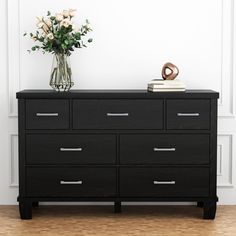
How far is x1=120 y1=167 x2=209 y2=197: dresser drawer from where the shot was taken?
4625mm

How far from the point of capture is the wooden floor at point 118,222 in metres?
4.32

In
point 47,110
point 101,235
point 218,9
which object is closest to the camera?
point 101,235

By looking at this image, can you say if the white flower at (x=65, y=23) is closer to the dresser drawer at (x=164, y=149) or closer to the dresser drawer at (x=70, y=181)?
the dresser drawer at (x=164, y=149)

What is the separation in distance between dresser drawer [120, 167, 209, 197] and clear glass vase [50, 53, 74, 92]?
0.72m

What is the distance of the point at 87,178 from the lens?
4.63 meters

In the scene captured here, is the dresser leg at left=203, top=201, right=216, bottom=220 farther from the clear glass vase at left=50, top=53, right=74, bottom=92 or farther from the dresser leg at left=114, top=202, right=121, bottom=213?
the clear glass vase at left=50, top=53, right=74, bottom=92

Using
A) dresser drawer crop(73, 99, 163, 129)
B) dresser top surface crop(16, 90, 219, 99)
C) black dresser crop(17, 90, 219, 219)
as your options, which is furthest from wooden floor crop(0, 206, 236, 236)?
dresser top surface crop(16, 90, 219, 99)

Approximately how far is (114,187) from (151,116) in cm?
56

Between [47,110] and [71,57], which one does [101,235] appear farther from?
[71,57]

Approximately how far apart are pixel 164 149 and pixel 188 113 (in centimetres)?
30

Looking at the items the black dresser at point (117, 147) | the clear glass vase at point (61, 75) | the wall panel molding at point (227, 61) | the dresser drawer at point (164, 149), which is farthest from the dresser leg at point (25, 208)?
the wall panel molding at point (227, 61)

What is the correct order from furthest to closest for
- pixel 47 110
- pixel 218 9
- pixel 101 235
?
1. pixel 218 9
2. pixel 47 110
3. pixel 101 235

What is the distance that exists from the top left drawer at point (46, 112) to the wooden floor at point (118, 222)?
677mm

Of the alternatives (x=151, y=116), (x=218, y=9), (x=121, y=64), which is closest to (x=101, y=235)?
(x=151, y=116)
